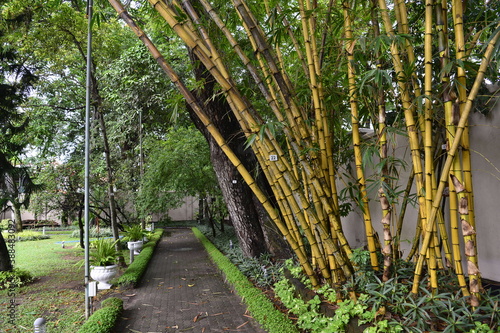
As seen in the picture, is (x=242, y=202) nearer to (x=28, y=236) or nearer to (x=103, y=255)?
(x=103, y=255)

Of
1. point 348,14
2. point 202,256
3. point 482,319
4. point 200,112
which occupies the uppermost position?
point 348,14

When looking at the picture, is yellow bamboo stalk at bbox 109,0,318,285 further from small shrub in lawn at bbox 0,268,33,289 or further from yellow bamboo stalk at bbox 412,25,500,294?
small shrub in lawn at bbox 0,268,33,289

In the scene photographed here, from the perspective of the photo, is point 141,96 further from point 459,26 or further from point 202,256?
point 459,26

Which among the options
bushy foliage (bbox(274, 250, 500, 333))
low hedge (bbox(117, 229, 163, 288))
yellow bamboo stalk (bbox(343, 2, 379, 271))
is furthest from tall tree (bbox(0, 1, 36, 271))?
yellow bamboo stalk (bbox(343, 2, 379, 271))

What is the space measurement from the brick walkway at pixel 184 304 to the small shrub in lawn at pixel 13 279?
183cm

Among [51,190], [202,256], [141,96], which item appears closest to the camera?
[202,256]

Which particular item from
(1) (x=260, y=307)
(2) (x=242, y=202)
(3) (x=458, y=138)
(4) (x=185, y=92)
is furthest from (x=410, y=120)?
(2) (x=242, y=202)

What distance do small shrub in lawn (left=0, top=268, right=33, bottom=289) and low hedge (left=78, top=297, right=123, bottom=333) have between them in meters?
2.34

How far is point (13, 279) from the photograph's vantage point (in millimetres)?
5648

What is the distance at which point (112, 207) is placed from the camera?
7.27 m

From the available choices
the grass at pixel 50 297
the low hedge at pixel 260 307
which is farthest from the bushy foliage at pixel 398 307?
the grass at pixel 50 297

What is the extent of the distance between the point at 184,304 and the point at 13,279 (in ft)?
9.73

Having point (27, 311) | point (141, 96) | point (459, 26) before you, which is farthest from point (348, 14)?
point (141, 96)

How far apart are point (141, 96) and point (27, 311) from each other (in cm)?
711
